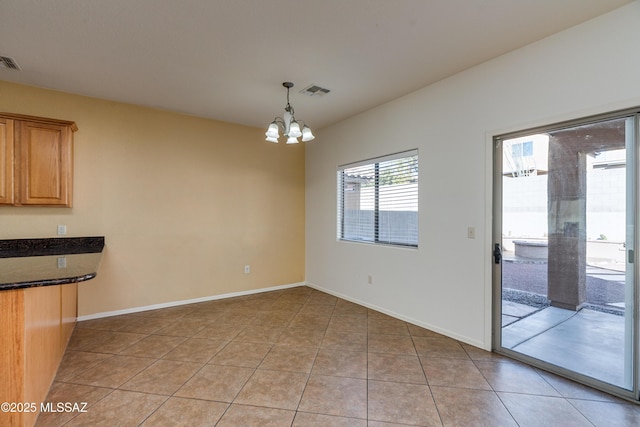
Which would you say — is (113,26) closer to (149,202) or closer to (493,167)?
(149,202)

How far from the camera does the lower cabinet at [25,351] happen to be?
5.19 feet

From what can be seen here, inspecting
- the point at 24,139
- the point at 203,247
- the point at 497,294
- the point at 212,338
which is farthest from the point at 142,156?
the point at 497,294

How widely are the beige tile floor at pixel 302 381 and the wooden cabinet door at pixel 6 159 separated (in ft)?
5.46

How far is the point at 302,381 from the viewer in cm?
231

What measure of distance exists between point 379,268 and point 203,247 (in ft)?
8.66

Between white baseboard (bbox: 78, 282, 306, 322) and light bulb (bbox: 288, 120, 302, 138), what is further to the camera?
white baseboard (bbox: 78, 282, 306, 322)

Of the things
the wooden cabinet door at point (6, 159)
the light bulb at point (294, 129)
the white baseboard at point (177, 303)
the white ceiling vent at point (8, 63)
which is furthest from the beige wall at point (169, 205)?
the light bulb at point (294, 129)

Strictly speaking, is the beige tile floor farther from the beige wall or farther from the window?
the window

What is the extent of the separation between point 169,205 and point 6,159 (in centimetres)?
165

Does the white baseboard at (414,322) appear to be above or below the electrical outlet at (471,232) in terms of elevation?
below

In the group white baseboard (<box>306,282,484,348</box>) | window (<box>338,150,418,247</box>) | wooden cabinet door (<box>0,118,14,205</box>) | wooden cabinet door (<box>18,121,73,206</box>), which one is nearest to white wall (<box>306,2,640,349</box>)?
white baseboard (<box>306,282,484,348</box>)

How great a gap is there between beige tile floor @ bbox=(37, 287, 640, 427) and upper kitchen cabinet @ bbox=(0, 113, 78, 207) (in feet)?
5.14

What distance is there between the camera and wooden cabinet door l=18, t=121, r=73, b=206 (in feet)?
10.2

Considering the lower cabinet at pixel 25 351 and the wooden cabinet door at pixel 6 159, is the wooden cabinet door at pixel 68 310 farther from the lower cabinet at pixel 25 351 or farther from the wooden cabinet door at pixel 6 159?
the wooden cabinet door at pixel 6 159
